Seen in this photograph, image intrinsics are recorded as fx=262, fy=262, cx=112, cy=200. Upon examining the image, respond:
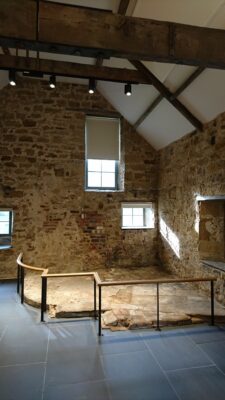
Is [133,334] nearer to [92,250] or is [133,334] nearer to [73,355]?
[73,355]

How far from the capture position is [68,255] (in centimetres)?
595

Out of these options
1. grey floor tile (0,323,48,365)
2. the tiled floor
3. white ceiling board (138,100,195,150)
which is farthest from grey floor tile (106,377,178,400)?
white ceiling board (138,100,195,150)

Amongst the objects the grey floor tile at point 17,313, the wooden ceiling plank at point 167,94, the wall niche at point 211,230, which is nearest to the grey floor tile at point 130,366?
the grey floor tile at point 17,313

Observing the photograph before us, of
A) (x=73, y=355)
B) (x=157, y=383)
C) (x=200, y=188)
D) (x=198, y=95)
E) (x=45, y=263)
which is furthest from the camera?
(x=45, y=263)

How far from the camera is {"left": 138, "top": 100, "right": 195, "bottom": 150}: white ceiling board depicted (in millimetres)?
4867

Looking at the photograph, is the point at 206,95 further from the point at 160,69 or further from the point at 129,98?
the point at 129,98

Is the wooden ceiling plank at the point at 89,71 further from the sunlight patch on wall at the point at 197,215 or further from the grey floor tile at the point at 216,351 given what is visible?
the grey floor tile at the point at 216,351

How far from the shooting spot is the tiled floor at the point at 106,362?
2.21 meters

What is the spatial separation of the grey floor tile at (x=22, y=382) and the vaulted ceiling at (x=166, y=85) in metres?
2.88

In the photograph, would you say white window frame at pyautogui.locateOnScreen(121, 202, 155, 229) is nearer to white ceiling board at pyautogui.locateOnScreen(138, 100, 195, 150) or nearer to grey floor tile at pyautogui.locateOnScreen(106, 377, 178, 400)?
white ceiling board at pyautogui.locateOnScreen(138, 100, 195, 150)

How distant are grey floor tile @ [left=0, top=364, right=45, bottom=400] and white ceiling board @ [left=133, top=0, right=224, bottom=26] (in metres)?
4.01

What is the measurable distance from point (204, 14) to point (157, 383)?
3731 millimetres

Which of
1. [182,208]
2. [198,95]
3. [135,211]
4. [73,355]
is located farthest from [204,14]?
[135,211]

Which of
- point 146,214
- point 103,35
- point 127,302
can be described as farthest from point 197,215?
point 103,35
